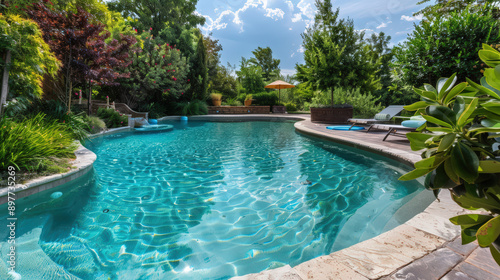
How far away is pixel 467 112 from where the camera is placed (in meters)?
0.58

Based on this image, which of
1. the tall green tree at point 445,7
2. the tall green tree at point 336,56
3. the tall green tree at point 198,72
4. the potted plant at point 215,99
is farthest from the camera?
the potted plant at point 215,99

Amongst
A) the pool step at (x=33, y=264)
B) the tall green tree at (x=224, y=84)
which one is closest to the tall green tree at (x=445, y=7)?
the tall green tree at (x=224, y=84)

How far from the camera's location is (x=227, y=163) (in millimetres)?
5617

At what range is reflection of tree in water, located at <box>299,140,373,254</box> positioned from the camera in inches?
120

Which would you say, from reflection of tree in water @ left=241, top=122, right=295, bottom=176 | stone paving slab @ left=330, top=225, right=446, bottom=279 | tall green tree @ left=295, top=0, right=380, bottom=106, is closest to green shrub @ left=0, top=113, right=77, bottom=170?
reflection of tree in water @ left=241, top=122, right=295, bottom=176

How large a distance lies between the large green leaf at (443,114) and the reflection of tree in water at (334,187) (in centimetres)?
223

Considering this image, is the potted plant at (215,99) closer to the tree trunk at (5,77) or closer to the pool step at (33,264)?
the tree trunk at (5,77)

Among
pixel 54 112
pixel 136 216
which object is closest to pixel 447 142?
pixel 136 216

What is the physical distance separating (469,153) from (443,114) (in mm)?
123

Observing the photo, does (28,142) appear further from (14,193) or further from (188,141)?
(188,141)

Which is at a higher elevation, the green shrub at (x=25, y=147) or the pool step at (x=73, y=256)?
the green shrub at (x=25, y=147)

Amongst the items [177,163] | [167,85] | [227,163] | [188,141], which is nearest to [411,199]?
[227,163]

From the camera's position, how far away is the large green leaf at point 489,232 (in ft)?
1.99

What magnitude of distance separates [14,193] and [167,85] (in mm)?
14176
